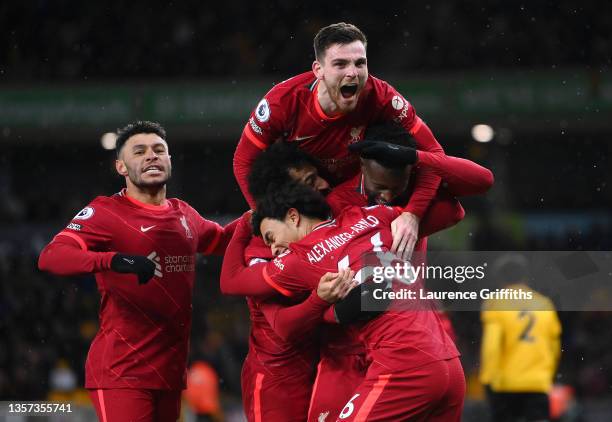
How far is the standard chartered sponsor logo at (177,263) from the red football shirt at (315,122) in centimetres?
55

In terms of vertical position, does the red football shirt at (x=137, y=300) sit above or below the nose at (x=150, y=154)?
below

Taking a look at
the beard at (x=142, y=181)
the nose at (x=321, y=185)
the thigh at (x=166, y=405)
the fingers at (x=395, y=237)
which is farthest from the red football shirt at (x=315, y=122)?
the thigh at (x=166, y=405)

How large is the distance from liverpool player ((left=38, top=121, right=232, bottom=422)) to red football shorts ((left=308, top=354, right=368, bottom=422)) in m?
0.92

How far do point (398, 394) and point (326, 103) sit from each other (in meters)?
1.41

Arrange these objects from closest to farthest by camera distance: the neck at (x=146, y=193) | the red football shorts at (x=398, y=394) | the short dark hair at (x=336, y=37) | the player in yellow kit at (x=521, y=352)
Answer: the red football shorts at (x=398, y=394)
the short dark hair at (x=336, y=37)
the neck at (x=146, y=193)
the player in yellow kit at (x=521, y=352)

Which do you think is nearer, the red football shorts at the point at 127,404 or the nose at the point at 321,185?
the nose at the point at 321,185

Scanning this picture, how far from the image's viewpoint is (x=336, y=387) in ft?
14.7

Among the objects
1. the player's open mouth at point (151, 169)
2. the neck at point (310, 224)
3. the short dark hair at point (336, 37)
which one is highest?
the short dark hair at point (336, 37)

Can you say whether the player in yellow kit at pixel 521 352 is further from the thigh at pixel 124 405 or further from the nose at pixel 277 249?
the thigh at pixel 124 405

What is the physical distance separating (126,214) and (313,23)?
35.9 feet

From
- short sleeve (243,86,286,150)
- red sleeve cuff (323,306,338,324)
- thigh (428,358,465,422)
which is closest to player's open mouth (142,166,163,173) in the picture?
short sleeve (243,86,286,150)

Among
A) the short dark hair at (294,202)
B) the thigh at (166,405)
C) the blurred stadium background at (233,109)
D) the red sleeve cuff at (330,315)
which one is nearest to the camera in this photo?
the red sleeve cuff at (330,315)

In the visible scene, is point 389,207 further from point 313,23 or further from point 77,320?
point 313,23

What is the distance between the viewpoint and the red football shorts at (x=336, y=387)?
444 cm
